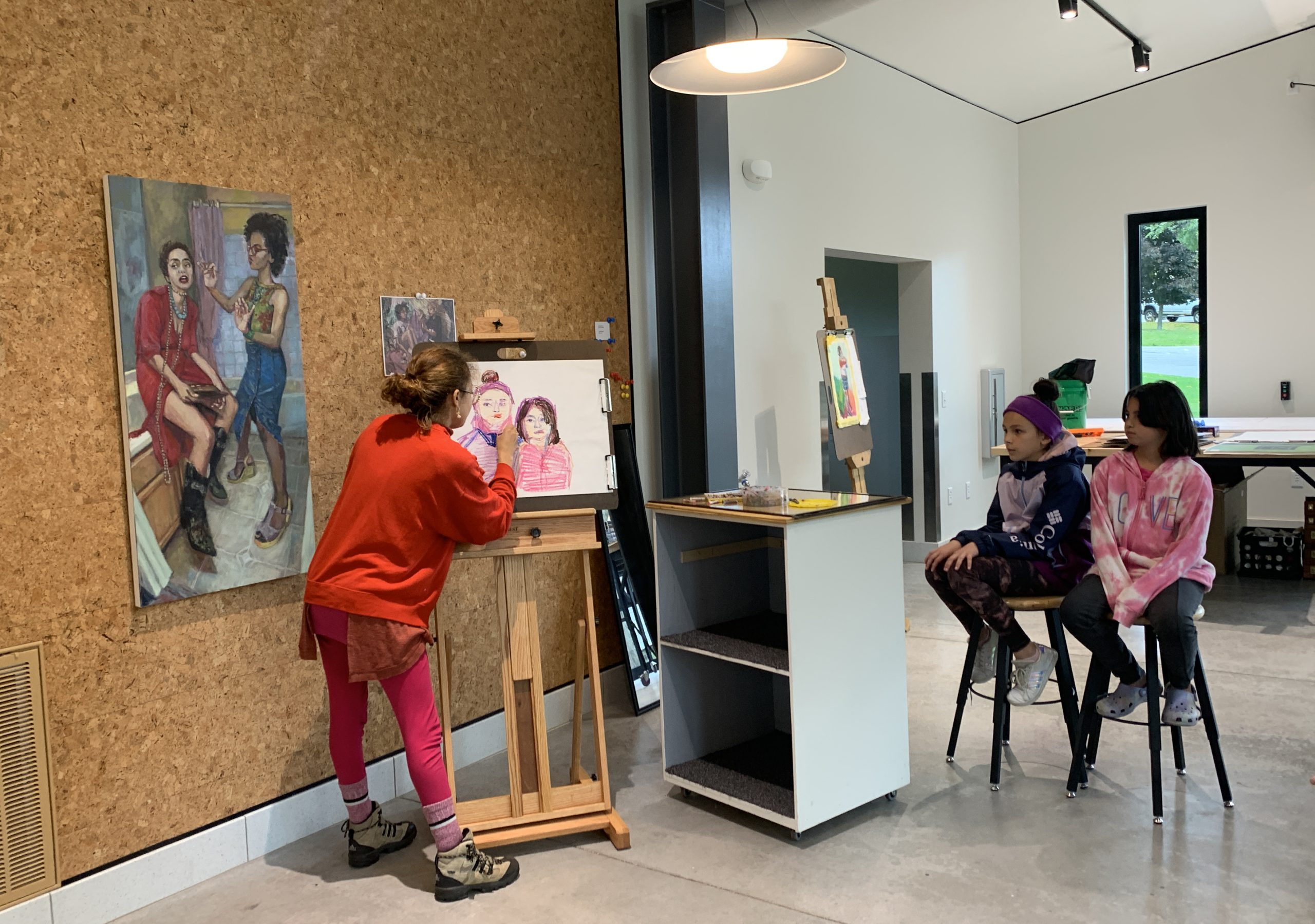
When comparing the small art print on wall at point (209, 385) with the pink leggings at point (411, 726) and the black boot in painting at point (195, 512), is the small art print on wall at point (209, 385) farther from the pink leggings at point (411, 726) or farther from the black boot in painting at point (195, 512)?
the pink leggings at point (411, 726)

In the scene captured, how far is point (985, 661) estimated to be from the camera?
143 inches

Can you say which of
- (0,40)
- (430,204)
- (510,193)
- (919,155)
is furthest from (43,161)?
(919,155)

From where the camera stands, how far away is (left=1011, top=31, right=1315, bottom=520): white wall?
7.53m

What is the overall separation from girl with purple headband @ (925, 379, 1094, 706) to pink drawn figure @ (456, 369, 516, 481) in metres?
1.45

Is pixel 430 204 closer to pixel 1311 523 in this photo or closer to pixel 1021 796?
pixel 1021 796

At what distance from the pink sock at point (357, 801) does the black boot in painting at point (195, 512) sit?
31.6 inches

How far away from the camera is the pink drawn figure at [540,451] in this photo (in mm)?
Answer: 3262

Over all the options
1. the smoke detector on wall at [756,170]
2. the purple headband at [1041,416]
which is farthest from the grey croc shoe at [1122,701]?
the smoke detector on wall at [756,170]

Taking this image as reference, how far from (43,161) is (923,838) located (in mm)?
3075

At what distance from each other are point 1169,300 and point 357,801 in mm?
7484

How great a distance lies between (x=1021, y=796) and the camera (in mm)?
3387

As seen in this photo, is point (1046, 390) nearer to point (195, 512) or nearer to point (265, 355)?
point (265, 355)

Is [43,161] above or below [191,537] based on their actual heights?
above

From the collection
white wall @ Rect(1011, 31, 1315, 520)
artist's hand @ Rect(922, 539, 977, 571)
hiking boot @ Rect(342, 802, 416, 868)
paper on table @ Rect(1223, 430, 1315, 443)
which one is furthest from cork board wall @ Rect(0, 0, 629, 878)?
white wall @ Rect(1011, 31, 1315, 520)
